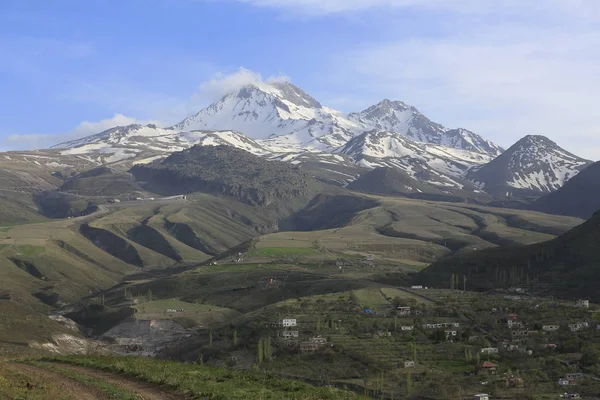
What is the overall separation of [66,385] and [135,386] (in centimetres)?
256

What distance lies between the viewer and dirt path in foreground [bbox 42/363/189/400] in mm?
26391

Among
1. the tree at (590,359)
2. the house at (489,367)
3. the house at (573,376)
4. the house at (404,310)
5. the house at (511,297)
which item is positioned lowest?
the house at (573,376)

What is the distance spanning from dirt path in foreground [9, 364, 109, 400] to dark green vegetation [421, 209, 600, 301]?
114 metres

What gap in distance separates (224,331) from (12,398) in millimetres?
85843

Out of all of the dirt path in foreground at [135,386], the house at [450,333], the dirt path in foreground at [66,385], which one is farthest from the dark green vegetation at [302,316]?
the dirt path in foreground at [66,385]

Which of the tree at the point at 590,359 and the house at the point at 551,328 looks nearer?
the tree at the point at 590,359

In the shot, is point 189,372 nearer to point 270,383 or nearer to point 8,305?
point 270,383

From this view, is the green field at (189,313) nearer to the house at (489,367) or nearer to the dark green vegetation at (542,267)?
the dark green vegetation at (542,267)

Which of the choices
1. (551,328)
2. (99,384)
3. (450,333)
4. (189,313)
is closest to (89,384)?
(99,384)

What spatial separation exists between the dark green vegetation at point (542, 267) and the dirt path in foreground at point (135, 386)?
112 meters

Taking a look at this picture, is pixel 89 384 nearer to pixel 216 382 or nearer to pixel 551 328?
pixel 216 382

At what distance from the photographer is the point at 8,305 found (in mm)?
135750

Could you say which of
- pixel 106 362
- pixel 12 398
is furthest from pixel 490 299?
pixel 12 398

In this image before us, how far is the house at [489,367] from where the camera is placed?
76438 millimetres
